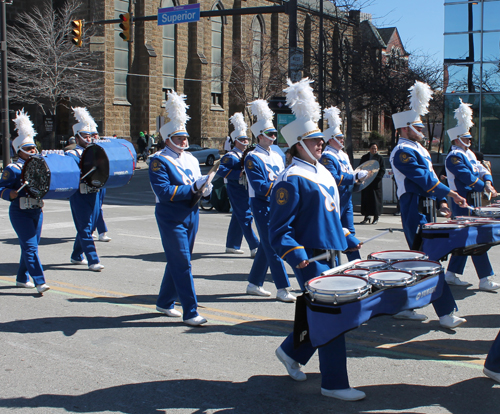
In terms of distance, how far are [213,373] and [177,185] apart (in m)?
1.93

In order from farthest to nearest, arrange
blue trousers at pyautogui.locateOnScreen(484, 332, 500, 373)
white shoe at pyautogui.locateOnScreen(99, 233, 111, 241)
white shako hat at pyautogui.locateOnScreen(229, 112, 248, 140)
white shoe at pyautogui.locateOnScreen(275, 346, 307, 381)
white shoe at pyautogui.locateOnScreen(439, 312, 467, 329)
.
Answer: white shoe at pyautogui.locateOnScreen(99, 233, 111, 241), white shako hat at pyautogui.locateOnScreen(229, 112, 248, 140), white shoe at pyautogui.locateOnScreen(439, 312, 467, 329), white shoe at pyautogui.locateOnScreen(275, 346, 307, 381), blue trousers at pyautogui.locateOnScreen(484, 332, 500, 373)

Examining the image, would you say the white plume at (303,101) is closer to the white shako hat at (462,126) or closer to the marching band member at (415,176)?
the marching band member at (415,176)

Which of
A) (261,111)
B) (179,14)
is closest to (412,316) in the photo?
(261,111)

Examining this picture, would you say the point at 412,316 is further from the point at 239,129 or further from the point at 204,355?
the point at 239,129

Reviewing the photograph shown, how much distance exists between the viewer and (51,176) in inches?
304

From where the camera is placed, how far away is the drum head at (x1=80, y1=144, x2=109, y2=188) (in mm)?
8773

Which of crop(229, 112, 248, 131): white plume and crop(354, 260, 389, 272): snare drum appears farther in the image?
crop(229, 112, 248, 131): white plume

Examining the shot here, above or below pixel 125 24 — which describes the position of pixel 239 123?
below

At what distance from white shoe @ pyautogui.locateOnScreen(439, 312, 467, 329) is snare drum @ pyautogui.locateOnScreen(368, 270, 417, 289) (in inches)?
62.5

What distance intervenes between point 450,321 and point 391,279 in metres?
1.85

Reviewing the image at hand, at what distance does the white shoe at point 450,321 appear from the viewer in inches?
223

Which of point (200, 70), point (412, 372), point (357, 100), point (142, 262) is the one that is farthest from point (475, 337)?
point (200, 70)

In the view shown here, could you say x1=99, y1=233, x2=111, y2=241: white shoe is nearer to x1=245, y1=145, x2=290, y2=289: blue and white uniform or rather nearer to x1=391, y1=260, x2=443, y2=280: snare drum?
x1=245, y1=145, x2=290, y2=289: blue and white uniform

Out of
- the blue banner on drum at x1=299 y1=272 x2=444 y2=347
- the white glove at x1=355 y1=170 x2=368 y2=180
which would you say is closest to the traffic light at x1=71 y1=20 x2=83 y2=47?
the white glove at x1=355 y1=170 x2=368 y2=180
